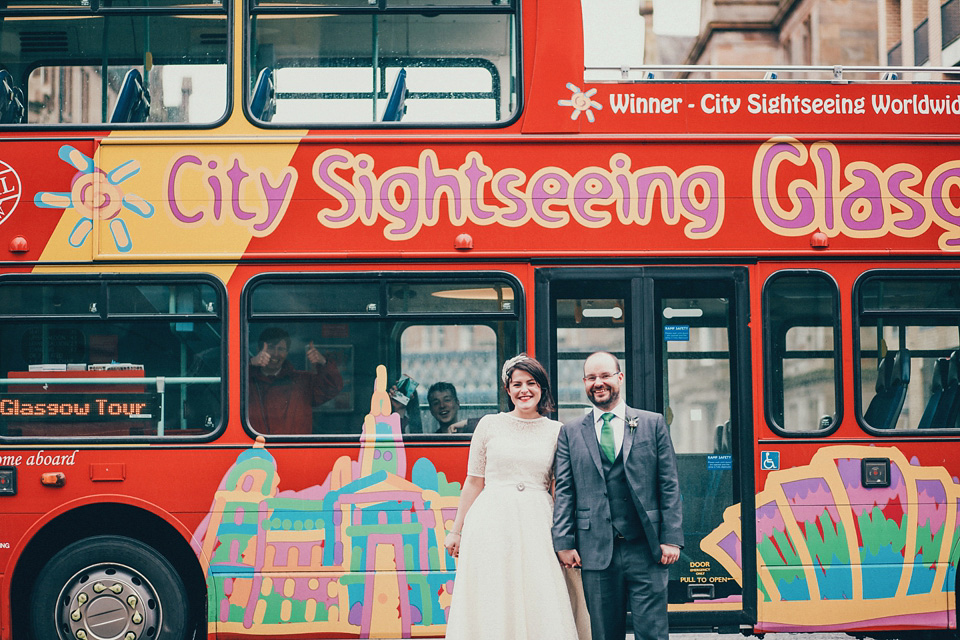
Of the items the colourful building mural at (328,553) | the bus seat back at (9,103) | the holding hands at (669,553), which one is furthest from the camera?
the bus seat back at (9,103)

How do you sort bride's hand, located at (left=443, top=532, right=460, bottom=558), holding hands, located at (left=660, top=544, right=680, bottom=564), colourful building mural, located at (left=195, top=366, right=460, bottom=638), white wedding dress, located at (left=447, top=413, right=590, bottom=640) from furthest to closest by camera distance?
colourful building mural, located at (left=195, top=366, right=460, bottom=638), bride's hand, located at (left=443, top=532, right=460, bottom=558), white wedding dress, located at (left=447, top=413, right=590, bottom=640), holding hands, located at (left=660, top=544, right=680, bottom=564)

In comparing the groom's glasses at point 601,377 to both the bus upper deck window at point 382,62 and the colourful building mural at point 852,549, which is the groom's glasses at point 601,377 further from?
the bus upper deck window at point 382,62

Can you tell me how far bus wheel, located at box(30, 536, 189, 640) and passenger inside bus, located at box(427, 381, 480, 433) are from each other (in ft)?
6.44

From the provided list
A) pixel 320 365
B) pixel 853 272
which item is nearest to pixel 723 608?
pixel 853 272

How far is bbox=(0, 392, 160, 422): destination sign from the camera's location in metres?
6.68

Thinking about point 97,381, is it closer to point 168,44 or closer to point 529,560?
point 168,44

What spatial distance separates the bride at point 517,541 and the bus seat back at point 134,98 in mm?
3219

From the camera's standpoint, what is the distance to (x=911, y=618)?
676 cm

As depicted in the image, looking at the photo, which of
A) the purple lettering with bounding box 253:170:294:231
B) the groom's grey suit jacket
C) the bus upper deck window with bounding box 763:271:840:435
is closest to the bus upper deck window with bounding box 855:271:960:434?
the bus upper deck window with bounding box 763:271:840:435

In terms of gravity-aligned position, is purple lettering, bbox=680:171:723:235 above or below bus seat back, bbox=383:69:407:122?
below

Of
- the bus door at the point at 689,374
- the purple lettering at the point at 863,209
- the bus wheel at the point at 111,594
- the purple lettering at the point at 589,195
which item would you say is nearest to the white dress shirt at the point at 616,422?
the bus door at the point at 689,374

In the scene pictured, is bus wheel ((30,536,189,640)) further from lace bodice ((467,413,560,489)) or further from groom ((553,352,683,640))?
groom ((553,352,683,640))

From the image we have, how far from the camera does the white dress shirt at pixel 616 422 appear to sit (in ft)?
17.4

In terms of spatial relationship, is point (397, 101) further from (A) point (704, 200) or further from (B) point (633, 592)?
(B) point (633, 592)
